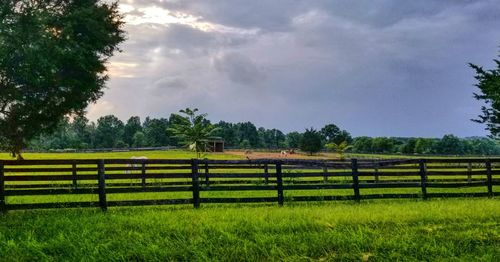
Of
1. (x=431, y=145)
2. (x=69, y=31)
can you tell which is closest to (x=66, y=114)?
(x=69, y=31)

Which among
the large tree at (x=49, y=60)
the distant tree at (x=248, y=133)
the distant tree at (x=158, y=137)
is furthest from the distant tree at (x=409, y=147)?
the large tree at (x=49, y=60)

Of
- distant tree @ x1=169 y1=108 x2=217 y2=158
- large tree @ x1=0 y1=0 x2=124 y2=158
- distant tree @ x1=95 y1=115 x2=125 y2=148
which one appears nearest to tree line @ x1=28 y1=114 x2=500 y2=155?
distant tree @ x1=95 y1=115 x2=125 y2=148

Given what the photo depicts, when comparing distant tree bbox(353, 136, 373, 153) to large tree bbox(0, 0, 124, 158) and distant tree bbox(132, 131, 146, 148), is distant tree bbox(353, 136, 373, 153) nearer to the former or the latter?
distant tree bbox(132, 131, 146, 148)

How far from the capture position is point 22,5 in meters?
18.1

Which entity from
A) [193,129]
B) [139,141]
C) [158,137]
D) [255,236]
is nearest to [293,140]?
[158,137]

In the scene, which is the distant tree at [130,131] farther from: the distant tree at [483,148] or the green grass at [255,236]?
the green grass at [255,236]

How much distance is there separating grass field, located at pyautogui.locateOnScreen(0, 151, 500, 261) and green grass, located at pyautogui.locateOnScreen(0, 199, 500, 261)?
21 millimetres

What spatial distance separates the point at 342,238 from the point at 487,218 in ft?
16.2

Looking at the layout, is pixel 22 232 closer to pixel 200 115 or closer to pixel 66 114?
pixel 66 114

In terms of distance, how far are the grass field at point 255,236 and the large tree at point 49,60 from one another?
6943mm

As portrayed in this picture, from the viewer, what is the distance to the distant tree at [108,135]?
493ft

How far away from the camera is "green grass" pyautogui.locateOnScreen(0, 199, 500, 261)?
28.7 feet

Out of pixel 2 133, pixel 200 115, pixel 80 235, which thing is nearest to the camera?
pixel 80 235

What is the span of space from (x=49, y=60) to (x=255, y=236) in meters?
12.0
